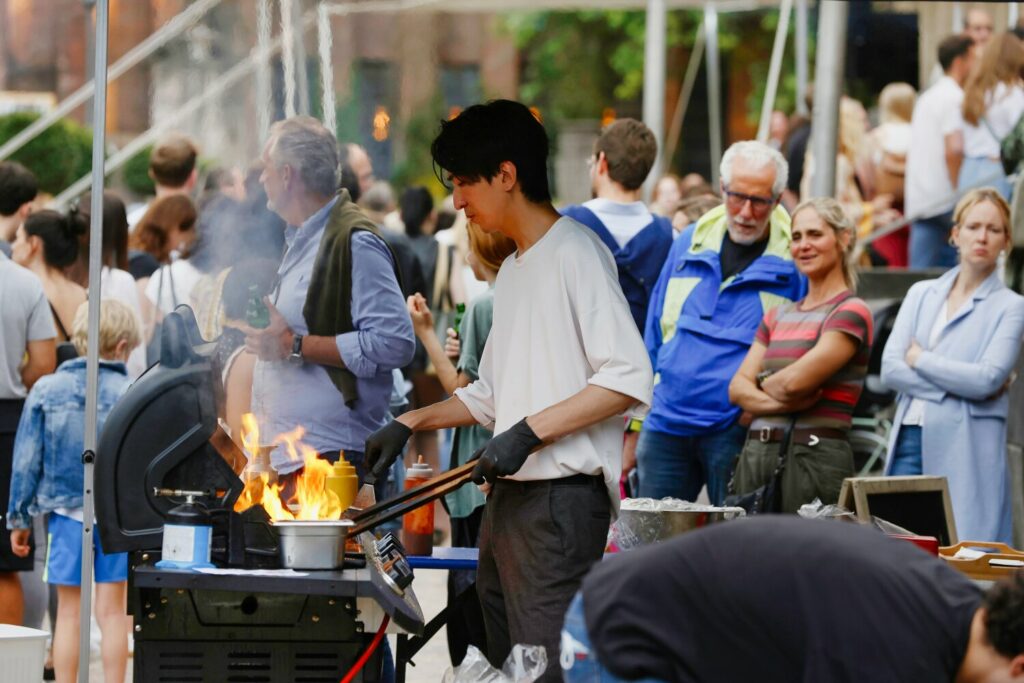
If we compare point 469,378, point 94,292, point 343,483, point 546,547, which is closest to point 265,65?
point 469,378

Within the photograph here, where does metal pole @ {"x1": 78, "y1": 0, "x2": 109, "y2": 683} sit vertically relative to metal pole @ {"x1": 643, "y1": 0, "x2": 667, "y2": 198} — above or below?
below

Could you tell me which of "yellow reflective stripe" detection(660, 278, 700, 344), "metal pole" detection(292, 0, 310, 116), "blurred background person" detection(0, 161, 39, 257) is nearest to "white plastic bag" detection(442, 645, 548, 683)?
"yellow reflective stripe" detection(660, 278, 700, 344)

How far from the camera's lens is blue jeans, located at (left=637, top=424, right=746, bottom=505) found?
6.44 meters

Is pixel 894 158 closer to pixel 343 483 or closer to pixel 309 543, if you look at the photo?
pixel 343 483

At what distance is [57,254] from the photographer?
7.14 metres

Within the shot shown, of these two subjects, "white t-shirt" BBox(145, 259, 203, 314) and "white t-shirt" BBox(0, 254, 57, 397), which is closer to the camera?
"white t-shirt" BBox(0, 254, 57, 397)

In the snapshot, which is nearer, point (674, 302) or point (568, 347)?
point (568, 347)

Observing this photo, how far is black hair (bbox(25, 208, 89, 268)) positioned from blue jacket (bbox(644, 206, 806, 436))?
8.23 feet

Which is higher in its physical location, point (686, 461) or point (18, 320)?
point (18, 320)

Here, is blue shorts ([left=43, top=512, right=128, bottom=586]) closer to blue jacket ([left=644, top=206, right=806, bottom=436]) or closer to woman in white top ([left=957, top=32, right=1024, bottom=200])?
blue jacket ([left=644, top=206, right=806, bottom=436])

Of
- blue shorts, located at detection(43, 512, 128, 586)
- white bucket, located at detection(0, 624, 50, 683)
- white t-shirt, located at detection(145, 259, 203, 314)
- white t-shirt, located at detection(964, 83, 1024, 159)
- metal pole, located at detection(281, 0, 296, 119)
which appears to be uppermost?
metal pole, located at detection(281, 0, 296, 119)

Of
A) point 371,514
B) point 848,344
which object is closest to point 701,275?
point 848,344

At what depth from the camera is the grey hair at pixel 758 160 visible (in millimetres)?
6402

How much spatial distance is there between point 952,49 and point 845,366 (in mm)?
5299
